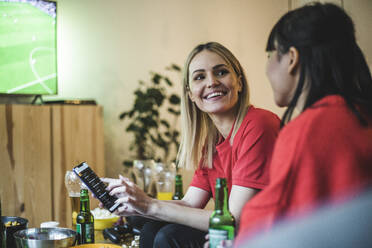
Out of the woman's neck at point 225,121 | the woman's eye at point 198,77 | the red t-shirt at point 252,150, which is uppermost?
the woman's eye at point 198,77

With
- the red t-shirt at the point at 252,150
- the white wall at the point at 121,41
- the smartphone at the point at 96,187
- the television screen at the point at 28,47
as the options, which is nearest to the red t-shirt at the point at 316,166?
the red t-shirt at the point at 252,150

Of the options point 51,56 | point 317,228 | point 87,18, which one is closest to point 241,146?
point 317,228

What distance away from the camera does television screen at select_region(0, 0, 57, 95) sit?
2.94 metres

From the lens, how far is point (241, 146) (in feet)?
4.65

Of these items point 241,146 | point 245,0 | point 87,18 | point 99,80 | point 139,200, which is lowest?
point 139,200

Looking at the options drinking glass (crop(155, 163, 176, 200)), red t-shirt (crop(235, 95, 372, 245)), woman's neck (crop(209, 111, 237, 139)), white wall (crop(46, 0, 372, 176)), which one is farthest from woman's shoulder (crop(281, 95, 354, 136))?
white wall (crop(46, 0, 372, 176))

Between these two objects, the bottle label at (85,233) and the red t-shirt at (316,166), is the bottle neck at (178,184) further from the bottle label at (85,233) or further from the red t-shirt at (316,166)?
the red t-shirt at (316,166)

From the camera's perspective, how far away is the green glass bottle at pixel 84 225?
1418 millimetres

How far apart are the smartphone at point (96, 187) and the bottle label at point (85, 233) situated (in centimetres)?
16

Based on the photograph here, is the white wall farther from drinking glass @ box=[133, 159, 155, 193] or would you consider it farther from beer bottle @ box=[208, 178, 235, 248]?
beer bottle @ box=[208, 178, 235, 248]

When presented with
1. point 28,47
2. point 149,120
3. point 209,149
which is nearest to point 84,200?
point 209,149

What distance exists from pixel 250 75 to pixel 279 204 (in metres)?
3.62

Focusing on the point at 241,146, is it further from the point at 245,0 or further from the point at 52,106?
the point at 245,0

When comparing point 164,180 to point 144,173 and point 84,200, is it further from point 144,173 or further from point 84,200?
point 84,200
